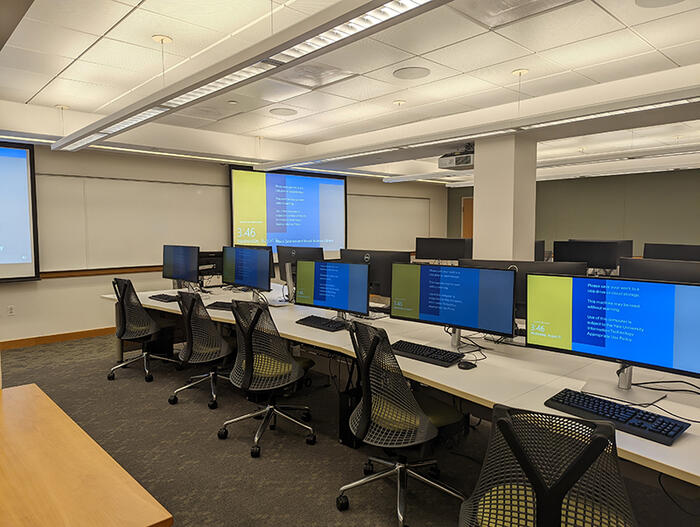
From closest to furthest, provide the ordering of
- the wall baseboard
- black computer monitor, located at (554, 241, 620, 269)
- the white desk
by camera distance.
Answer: the white desk → black computer monitor, located at (554, 241, 620, 269) → the wall baseboard

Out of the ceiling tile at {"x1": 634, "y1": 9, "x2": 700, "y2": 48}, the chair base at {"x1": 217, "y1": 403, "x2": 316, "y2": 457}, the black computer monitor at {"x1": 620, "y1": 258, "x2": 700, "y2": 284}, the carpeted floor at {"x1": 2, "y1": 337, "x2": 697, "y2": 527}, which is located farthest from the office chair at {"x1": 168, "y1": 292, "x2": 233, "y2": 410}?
the ceiling tile at {"x1": 634, "y1": 9, "x2": 700, "y2": 48}

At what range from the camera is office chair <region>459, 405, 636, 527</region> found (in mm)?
1215

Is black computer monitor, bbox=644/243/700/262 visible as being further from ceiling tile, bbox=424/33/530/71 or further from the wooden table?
the wooden table

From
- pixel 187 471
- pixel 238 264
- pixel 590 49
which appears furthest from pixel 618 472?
pixel 238 264

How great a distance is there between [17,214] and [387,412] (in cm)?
540

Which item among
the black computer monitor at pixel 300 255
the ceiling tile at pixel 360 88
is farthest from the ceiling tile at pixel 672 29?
the black computer monitor at pixel 300 255

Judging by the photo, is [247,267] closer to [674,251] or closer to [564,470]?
[564,470]

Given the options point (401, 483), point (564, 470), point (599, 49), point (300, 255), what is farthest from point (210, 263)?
point (564, 470)

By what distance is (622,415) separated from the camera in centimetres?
172

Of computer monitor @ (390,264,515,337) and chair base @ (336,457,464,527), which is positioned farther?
computer monitor @ (390,264,515,337)

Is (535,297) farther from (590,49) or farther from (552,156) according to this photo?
(552,156)

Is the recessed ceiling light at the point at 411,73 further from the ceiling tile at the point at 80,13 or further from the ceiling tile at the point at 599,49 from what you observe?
the ceiling tile at the point at 80,13

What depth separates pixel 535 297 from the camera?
7.55 feet

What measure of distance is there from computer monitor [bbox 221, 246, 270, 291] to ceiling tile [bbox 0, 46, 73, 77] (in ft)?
7.00
